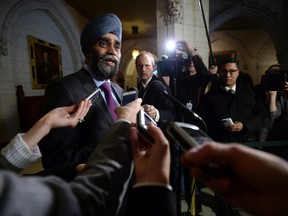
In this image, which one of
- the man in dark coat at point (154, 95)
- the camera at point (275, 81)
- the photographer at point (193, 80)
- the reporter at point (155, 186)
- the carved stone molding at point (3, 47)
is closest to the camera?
the reporter at point (155, 186)

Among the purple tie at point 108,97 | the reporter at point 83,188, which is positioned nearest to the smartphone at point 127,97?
the purple tie at point 108,97

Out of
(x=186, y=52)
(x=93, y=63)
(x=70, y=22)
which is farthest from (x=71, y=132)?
(x=70, y=22)

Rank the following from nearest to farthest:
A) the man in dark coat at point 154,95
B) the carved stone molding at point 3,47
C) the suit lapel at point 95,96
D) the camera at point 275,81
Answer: the suit lapel at point 95,96 < the man in dark coat at point 154,95 < the camera at point 275,81 < the carved stone molding at point 3,47

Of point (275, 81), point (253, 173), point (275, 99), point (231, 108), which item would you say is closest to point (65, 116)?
point (253, 173)

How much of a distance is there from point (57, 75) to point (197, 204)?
20.3 ft

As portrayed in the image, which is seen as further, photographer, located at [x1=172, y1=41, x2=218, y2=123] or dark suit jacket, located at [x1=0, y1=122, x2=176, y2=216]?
photographer, located at [x1=172, y1=41, x2=218, y2=123]

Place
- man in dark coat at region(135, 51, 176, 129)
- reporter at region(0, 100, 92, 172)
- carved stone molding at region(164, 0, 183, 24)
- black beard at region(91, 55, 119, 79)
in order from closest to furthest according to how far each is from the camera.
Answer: reporter at region(0, 100, 92, 172), black beard at region(91, 55, 119, 79), man in dark coat at region(135, 51, 176, 129), carved stone molding at region(164, 0, 183, 24)

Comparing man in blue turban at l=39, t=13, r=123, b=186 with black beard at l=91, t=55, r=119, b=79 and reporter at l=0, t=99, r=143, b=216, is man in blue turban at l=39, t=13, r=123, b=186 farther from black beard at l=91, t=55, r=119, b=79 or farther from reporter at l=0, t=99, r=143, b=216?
reporter at l=0, t=99, r=143, b=216

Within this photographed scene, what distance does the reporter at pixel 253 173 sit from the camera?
0.38 meters

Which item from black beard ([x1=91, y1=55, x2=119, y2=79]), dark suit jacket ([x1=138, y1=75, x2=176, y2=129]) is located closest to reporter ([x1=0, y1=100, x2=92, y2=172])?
black beard ([x1=91, y1=55, x2=119, y2=79])

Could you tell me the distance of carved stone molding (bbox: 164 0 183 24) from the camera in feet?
11.2

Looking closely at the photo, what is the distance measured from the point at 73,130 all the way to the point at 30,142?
0.85ft

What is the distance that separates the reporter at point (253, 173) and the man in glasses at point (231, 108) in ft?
5.38

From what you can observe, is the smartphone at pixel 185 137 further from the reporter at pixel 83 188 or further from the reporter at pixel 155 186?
the reporter at pixel 83 188
